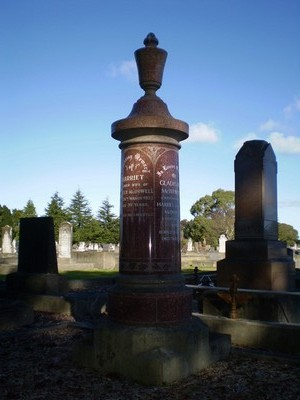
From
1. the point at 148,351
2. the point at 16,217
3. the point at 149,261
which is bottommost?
the point at 148,351

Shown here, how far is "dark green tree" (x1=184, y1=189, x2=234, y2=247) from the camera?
249 feet

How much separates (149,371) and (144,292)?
0.94 m

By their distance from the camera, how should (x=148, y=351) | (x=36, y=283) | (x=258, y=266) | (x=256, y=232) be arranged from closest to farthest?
(x=148, y=351) < (x=258, y=266) < (x=256, y=232) < (x=36, y=283)

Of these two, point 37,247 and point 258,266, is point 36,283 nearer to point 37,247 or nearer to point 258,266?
point 37,247

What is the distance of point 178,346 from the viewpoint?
502 cm

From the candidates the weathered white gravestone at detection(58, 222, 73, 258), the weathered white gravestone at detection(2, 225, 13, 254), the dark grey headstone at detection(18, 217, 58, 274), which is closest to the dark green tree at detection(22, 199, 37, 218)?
the weathered white gravestone at detection(2, 225, 13, 254)

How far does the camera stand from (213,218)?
79.3 m

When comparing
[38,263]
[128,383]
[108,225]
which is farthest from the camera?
[108,225]

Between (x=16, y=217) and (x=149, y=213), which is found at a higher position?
(x=16, y=217)

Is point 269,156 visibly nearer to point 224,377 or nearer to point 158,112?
point 158,112

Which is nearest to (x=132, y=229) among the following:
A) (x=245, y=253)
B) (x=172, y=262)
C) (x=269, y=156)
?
(x=172, y=262)

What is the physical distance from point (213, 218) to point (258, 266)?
71651 millimetres

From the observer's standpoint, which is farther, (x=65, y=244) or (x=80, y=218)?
(x=80, y=218)

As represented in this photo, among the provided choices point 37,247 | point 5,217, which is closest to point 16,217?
point 5,217
